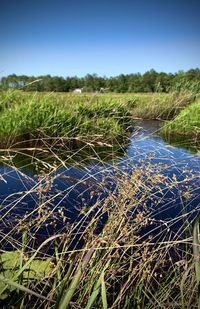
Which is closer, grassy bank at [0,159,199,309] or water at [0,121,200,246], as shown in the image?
grassy bank at [0,159,199,309]

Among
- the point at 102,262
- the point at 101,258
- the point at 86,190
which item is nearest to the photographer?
the point at 101,258

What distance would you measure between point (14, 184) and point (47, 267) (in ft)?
11.2

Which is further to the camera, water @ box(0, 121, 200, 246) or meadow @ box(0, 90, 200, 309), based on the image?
water @ box(0, 121, 200, 246)

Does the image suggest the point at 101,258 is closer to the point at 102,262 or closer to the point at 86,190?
the point at 102,262

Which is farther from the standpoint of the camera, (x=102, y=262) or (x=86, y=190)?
(x=86, y=190)

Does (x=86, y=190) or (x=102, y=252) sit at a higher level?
(x=86, y=190)

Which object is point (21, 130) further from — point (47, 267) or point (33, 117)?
point (47, 267)

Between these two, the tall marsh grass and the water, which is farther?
the water

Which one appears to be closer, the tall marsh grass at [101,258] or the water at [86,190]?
the tall marsh grass at [101,258]

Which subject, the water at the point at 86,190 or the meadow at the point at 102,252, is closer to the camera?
the meadow at the point at 102,252

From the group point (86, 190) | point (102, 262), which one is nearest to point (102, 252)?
point (102, 262)

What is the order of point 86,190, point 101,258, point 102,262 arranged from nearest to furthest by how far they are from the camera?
point 101,258 < point 102,262 < point 86,190

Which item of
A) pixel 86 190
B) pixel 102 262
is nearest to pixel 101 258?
pixel 102 262

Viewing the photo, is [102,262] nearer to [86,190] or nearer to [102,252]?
[102,252]
